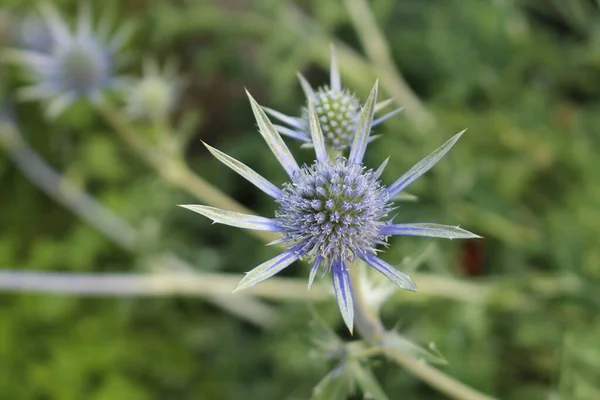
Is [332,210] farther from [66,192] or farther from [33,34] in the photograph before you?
[33,34]

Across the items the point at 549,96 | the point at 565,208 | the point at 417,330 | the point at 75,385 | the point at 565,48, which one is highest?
the point at 565,48

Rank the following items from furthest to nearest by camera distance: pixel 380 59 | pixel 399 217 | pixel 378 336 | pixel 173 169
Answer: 1. pixel 380 59
2. pixel 399 217
3. pixel 173 169
4. pixel 378 336

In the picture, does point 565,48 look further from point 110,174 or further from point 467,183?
point 110,174

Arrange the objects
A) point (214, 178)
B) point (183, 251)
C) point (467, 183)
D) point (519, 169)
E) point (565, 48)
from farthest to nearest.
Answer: point (214, 178), point (565, 48), point (183, 251), point (519, 169), point (467, 183)

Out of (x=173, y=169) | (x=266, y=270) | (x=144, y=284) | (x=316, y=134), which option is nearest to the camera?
(x=266, y=270)

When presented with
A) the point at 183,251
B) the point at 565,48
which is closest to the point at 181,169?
the point at 183,251

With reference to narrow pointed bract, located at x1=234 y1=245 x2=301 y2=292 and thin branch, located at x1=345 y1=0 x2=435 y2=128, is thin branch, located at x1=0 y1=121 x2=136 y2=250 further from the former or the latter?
narrow pointed bract, located at x1=234 y1=245 x2=301 y2=292

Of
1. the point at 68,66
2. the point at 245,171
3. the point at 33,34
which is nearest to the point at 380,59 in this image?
the point at 68,66

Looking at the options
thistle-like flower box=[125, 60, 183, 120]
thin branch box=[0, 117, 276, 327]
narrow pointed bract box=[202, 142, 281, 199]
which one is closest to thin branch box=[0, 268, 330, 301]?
thin branch box=[0, 117, 276, 327]
